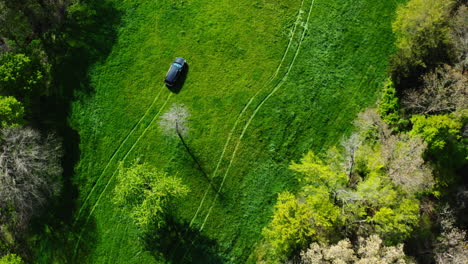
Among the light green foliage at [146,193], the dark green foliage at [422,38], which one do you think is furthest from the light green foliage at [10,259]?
the dark green foliage at [422,38]

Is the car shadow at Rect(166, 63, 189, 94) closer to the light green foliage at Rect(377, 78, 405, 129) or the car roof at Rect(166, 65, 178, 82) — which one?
the car roof at Rect(166, 65, 178, 82)

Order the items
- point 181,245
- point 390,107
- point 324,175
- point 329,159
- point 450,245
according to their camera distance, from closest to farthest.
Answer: point 324,175
point 450,245
point 329,159
point 390,107
point 181,245

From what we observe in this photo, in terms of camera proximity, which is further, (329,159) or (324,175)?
(329,159)

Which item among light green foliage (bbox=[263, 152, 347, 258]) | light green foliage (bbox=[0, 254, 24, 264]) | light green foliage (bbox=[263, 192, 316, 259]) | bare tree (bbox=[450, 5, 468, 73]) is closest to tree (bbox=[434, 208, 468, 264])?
light green foliage (bbox=[263, 152, 347, 258])

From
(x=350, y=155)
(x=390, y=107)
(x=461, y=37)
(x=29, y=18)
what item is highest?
(x=461, y=37)

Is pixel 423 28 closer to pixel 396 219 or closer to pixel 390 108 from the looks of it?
pixel 390 108

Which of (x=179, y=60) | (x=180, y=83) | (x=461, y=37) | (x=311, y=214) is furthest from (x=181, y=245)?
(x=461, y=37)
